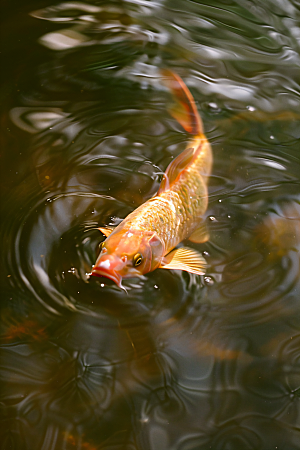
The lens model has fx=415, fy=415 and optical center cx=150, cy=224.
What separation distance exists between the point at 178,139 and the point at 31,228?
1.37 m

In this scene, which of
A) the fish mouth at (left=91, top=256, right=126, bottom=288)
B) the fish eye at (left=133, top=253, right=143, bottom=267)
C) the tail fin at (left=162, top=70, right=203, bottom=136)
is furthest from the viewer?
the tail fin at (left=162, top=70, right=203, bottom=136)

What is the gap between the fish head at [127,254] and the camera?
2.24 meters

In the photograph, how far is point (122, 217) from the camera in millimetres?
2912

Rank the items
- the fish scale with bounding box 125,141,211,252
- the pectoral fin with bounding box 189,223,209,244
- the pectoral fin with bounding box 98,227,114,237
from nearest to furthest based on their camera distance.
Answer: the fish scale with bounding box 125,141,211,252, the pectoral fin with bounding box 98,227,114,237, the pectoral fin with bounding box 189,223,209,244

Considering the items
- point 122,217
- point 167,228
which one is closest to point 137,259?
point 167,228

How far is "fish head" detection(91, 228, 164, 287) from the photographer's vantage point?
224 centimetres

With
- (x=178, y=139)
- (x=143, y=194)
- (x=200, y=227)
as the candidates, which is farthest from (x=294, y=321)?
(x=178, y=139)

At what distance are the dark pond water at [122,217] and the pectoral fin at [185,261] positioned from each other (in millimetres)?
106

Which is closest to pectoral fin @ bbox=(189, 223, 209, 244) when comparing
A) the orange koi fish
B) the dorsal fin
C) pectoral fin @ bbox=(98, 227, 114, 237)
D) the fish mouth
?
the orange koi fish

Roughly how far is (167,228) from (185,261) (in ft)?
0.85

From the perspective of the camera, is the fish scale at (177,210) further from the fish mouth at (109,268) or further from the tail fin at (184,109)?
the tail fin at (184,109)

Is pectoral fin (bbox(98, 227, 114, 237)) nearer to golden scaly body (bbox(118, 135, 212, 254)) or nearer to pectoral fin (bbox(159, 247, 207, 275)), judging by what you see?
golden scaly body (bbox(118, 135, 212, 254))

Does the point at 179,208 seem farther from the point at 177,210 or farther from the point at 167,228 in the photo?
the point at 167,228

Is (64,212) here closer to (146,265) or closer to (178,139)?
(146,265)
